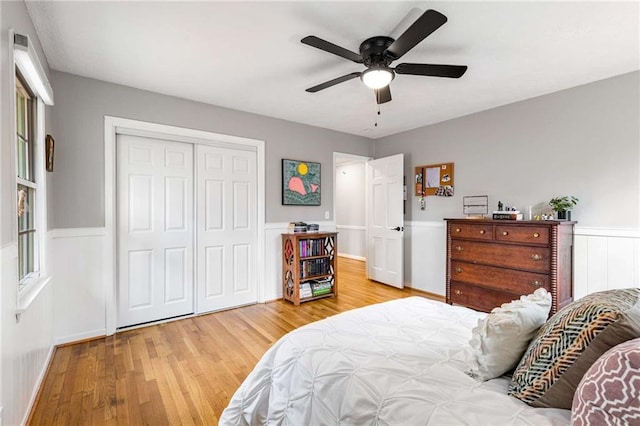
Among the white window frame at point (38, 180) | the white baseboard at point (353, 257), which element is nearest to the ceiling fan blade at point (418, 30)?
the white window frame at point (38, 180)

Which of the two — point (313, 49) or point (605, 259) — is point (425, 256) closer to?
point (605, 259)

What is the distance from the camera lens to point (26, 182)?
2006mm

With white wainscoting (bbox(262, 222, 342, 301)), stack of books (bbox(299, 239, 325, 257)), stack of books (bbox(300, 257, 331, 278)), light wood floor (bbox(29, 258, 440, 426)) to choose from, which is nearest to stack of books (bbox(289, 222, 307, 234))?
white wainscoting (bbox(262, 222, 342, 301))

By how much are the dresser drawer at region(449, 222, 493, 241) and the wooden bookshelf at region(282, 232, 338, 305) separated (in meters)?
1.54

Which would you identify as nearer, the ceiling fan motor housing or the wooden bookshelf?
the ceiling fan motor housing

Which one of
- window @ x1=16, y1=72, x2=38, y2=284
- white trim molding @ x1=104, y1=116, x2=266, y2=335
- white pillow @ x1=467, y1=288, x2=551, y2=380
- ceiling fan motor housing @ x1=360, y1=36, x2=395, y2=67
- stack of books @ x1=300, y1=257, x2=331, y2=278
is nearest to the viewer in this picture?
white pillow @ x1=467, y1=288, x2=551, y2=380

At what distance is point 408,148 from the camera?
4578mm

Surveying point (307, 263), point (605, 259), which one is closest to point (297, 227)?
point (307, 263)

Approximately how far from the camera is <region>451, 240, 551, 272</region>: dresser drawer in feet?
9.11

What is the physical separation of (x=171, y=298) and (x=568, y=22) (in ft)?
13.6

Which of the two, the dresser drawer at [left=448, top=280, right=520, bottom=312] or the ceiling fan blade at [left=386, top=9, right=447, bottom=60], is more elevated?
the ceiling fan blade at [left=386, top=9, right=447, bottom=60]

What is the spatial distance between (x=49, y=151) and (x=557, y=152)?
474cm

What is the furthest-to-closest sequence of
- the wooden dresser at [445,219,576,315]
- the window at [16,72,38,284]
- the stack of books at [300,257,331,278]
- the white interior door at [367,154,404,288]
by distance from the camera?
the white interior door at [367,154,404,288] → the stack of books at [300,257,331,278] → the wooden dresser at [445,219,576,315] → the window at [16,72,38,284]

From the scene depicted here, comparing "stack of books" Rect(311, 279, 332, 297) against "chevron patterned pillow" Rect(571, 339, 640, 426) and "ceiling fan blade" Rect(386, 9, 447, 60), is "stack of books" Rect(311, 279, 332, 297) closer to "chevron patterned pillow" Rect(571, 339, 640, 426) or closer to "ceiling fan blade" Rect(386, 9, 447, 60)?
"ceiling fan blade" Rect(386, 9, 447, 60)
